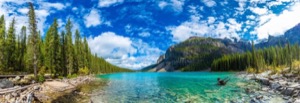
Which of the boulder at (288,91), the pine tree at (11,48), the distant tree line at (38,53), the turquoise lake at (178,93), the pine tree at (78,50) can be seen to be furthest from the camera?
the pine tree at (78,50)

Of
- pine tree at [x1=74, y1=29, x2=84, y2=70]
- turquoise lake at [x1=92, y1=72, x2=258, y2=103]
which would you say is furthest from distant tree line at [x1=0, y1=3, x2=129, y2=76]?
turquoise lake at [x1=92, y1=72, x2=258, y2=103]

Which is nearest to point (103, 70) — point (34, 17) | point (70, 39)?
point (70, 39)

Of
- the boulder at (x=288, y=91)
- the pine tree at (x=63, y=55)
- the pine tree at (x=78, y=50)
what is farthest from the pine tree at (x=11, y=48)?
the boulder at (x=288, y=91)

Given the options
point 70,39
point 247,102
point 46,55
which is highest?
point 70,39

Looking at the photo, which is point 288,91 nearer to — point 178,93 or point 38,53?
point 178,93

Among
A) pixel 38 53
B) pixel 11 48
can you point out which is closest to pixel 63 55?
pixel 38 53

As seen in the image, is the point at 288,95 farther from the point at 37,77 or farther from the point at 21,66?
the point at 21,66

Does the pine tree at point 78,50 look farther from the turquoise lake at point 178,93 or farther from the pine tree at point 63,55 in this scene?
the turquoise lake at point 178,93

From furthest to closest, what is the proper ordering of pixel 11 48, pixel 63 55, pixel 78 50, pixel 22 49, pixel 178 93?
pixel 78 50, pixel 22 49, pixel 11 48, pixel 63 55, pixel 178 93

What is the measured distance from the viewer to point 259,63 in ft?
273

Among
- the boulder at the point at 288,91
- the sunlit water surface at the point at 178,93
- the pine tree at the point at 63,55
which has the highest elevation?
the pine tree at the point at 63,55

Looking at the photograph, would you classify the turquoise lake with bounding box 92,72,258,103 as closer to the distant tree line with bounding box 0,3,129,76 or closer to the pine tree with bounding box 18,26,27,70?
the distant tree line with bounding box 0,3,129,76

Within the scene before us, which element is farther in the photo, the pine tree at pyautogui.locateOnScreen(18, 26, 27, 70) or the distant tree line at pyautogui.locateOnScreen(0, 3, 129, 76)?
the pine tree at pyautogui.locateOnScreen(18, 26, 27, 70)

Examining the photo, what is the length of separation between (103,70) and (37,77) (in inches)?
6045
